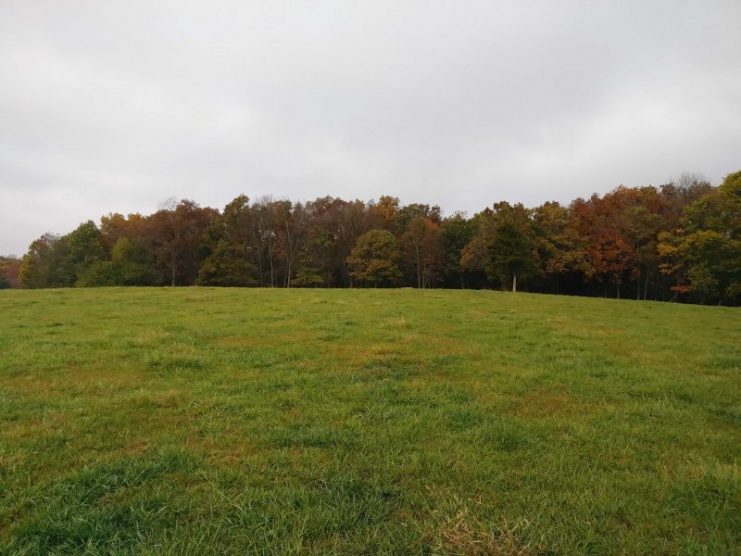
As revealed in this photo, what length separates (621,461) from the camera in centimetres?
473

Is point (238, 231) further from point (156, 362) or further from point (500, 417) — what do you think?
point (500, 417)

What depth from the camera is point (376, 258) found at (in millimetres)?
60875

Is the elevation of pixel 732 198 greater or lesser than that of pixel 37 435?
greater

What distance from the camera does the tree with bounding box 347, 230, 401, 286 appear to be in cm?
5961

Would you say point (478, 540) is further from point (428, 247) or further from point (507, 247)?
point (428, 247)

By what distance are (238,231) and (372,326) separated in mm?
57227

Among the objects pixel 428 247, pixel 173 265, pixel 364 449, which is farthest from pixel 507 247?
pixel 364 449

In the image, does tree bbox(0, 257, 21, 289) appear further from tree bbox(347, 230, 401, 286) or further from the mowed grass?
the mowed grass

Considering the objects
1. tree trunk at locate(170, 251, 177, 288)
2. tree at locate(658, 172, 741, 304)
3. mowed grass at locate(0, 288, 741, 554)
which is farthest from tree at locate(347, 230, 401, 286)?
mowed grass at locate(0, 288, 741, 554)

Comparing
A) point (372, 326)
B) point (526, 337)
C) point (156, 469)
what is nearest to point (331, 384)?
point (156, 469)

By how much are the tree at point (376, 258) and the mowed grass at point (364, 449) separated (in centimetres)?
4868

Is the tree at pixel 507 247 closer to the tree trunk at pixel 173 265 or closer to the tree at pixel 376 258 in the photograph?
the tree at pixel 376 258

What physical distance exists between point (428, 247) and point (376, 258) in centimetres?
908

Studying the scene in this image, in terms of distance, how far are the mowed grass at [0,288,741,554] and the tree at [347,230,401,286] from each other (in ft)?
160
